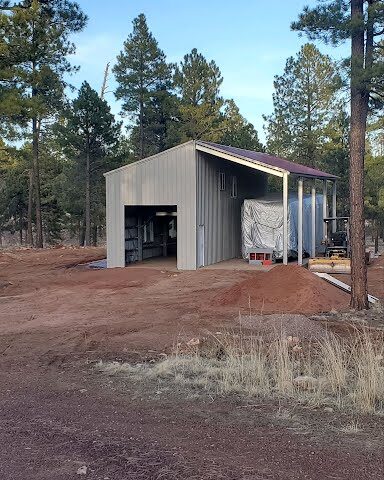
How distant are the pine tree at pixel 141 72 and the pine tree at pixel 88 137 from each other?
5820mm

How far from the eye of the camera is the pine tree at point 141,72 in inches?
1602

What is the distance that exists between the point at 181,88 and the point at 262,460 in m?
38.9

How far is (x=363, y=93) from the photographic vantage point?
41.7 ft

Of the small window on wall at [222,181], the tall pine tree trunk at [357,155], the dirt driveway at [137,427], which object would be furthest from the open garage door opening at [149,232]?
the dirt driveway at [137,427]

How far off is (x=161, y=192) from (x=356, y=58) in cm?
1252

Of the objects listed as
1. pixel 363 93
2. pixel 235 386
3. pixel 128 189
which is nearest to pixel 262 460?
pixel 235 386

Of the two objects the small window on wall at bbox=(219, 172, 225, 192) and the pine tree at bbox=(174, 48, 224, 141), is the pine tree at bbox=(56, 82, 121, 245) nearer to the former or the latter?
the pine tree at bbox=(174, 48, 224, 141)

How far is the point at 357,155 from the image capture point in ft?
41.8

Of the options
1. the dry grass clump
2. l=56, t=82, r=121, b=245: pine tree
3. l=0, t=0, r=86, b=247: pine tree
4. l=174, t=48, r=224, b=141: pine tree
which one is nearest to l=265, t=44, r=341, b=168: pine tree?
l=174, t=48, r=224, b=141: pine tree

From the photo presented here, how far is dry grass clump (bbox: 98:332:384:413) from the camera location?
6039 millimetres

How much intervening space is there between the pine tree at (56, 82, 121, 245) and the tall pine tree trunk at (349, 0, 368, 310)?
2381cm

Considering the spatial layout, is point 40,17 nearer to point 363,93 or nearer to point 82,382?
point 363,93

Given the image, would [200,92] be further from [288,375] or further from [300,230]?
[288,375]

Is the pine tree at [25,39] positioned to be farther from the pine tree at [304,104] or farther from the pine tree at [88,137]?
the pine tree at [304,104]
